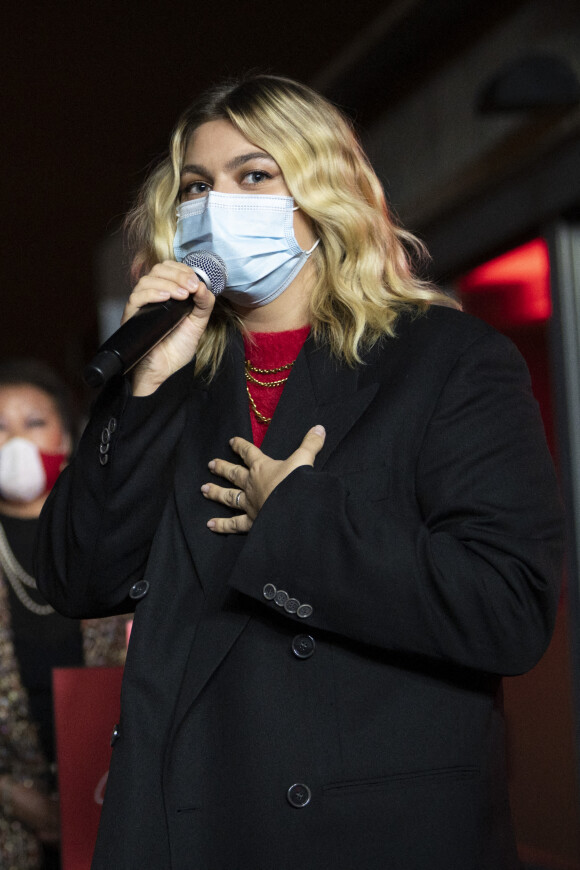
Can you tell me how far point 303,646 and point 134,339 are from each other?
0.49 metres

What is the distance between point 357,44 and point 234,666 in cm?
408

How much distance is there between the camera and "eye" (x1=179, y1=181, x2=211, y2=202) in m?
1.80

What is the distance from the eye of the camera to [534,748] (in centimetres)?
417

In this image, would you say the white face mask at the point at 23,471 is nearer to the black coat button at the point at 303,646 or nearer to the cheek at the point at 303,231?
the cheek at the point at 303,231

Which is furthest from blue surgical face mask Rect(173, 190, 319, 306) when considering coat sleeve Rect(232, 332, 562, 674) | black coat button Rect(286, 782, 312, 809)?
black coat button Rect(286, 782, 312, 809)

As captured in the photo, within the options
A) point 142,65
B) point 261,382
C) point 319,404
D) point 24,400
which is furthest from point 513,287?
point 319,404

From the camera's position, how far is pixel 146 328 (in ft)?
4.86

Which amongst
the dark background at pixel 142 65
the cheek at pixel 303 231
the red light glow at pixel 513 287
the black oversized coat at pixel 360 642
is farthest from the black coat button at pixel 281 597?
the red light glow at pixel 513 287

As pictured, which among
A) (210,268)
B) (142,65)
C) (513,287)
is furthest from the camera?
(142,65)

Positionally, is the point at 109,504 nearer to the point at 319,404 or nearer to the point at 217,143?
the point at 319,404

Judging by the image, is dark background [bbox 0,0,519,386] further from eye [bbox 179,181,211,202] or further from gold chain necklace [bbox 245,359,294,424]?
gold chain necklace [bbox 245,359,294,424]

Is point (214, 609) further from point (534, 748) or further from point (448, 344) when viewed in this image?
point (534, 748)

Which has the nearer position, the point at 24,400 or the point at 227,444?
the point at 227,444

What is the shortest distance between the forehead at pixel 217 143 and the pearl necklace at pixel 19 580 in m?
1.60
